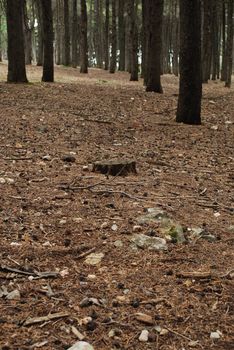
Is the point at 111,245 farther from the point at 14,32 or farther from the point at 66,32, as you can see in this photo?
the point at 66,32

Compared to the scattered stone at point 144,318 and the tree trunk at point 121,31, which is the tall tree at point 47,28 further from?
the tree trunk at point 121,31

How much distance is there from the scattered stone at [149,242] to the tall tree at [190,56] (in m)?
6.84

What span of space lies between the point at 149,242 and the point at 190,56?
7050 mm

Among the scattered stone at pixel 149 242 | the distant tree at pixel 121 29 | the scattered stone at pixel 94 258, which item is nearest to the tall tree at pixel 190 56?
the scattered stone at pixel 149 242

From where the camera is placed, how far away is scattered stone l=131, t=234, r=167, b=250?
437 centimetres

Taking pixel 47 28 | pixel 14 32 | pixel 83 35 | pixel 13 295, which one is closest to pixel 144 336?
pixel 13 295

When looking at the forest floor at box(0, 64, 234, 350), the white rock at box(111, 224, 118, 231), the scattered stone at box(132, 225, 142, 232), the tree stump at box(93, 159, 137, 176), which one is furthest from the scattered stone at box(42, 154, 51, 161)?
the scattered stone at box(132, 225, 142, 232)

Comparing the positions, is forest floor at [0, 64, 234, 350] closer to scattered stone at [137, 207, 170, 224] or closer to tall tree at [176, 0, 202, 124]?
scattered stone at [137, 207, 170, 224]

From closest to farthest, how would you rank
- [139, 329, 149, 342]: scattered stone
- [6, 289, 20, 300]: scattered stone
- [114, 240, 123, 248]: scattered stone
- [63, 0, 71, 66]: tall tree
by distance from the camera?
[139, 329, 149, 342]: scattered stone
[6, 289, 20, 300]: scattered stone
[114, 240, 123, 248]: scattered stone
[63, 0, 71, 66]: tall tree

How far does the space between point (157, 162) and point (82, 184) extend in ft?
6.76

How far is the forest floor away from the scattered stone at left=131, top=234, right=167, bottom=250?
0.04 metres

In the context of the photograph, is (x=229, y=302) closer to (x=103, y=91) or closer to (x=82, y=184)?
(x=82, y=184)

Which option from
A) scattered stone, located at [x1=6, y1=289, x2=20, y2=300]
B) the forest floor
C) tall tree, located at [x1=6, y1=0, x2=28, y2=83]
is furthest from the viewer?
tall tree, located at [x1=6, y1=0, x2=28, y2=83]

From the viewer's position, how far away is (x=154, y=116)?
11953mm
